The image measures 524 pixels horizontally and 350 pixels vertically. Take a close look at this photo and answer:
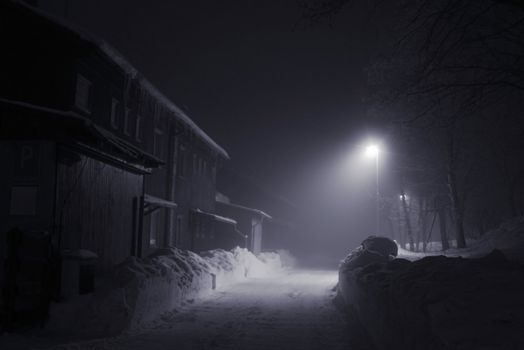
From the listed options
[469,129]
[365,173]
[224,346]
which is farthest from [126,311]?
[365,173]

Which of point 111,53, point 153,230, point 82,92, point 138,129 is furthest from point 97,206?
point 153,230

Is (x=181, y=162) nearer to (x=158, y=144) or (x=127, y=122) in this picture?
(x=158, y=144)

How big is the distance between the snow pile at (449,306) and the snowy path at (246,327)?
1.44 m

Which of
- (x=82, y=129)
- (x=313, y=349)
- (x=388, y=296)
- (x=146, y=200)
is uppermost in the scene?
(x=82, y=129)

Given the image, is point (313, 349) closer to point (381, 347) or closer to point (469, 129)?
point (381, 347)

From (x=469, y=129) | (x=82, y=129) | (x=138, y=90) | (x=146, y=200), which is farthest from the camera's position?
(x=469, y=129)

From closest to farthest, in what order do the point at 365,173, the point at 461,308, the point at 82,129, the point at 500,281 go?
the point at 461,308 < the point at 500,281 < the point at 82,129 < the point at 365,173

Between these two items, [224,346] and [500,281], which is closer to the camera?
[500,281]

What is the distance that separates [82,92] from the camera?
46.0 feet

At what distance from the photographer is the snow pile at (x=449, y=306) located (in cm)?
443

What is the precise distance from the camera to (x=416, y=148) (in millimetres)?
28359

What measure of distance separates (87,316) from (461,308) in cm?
732

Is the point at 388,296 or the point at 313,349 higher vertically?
the point at 388,296

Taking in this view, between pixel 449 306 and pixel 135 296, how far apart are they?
7004 millimetres
